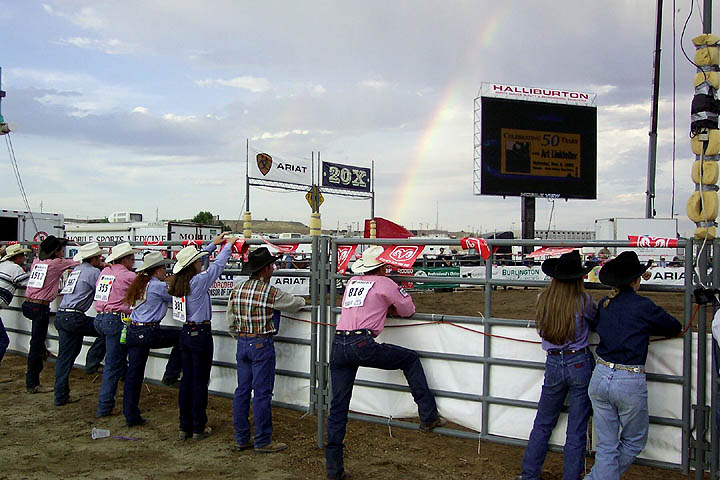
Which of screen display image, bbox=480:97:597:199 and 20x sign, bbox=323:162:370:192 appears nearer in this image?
screen display image, bbox=480:97:597:199

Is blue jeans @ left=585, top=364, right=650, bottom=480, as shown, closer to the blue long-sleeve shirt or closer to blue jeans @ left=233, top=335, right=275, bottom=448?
the blue long-sleeve shirt

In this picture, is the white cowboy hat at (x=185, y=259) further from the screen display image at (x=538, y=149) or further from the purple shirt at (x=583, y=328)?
the screen display image at (x=538, y=149)

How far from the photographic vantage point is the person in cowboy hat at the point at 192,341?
6.16 metres

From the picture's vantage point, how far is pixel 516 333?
5555 mm

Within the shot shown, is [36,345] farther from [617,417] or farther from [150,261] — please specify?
[617,417]

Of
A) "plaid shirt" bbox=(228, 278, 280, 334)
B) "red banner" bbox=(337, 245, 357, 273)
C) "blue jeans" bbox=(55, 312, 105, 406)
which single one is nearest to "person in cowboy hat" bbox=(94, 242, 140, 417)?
"blue jeans" bbox=(55, 312, 105, 406)

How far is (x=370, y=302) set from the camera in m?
5.44

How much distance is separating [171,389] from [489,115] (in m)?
20.2

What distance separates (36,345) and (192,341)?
3.48 metres

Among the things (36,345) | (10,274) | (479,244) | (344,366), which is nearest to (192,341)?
(344,366)

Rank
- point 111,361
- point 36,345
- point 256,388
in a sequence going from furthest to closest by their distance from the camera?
point 36,345, point 111,361, point 256,388

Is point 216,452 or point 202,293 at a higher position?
point 202,293

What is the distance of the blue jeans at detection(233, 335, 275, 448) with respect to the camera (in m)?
5.81

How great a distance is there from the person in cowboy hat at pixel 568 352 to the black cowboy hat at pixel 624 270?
0.71ft
